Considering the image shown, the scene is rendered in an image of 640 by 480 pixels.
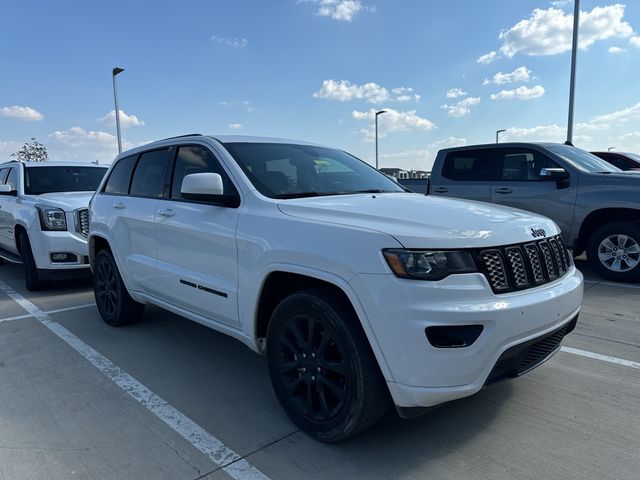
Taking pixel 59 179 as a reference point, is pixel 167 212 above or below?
below

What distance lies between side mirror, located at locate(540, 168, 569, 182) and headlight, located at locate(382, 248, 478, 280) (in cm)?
494

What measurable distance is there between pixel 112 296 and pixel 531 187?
599 centimetres

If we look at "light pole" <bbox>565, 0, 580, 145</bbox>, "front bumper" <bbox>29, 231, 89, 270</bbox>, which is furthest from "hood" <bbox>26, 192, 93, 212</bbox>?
"light pole" <bbox>565, 0, 580, 145</bbox>

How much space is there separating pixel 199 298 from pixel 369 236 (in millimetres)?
1682

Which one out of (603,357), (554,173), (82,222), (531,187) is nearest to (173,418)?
(603,357)

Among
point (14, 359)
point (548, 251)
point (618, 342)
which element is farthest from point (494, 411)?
point (14, 359)

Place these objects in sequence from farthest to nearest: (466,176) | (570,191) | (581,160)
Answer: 1. (466,176)
2. (581,160)
3. (570,191)

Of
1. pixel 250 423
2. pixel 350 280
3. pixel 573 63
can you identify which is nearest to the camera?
pixel 350 280

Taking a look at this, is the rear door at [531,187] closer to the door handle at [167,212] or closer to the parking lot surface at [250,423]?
the parking lot surface at [250,423]

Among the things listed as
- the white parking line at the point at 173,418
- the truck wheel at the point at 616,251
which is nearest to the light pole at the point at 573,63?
the truck wheel at the point at 616,251

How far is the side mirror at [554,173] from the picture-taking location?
6.62m

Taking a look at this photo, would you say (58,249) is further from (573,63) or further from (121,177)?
(573,63)

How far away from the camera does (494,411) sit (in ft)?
10.1

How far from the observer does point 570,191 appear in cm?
686
